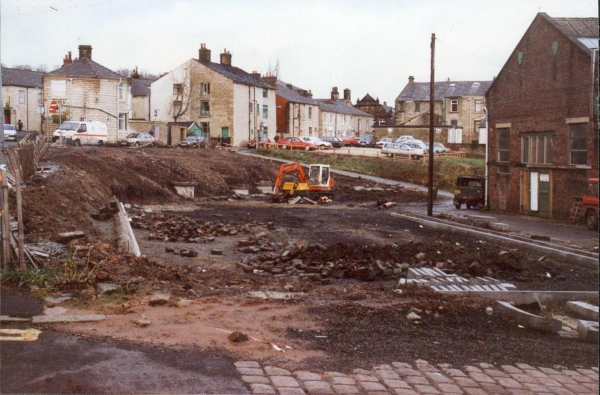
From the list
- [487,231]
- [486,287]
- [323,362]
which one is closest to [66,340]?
[323,362]

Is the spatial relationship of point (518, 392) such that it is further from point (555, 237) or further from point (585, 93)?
point (585, 93)

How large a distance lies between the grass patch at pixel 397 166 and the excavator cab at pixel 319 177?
579 inches

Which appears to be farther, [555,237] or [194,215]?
[194,215]

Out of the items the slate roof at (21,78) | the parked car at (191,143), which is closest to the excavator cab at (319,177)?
the parked car at (191,143)

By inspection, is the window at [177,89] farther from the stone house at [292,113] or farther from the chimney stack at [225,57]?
the stone house at [292,113]

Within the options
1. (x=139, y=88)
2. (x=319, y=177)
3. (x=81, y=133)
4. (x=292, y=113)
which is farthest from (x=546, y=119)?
(x=139, y=88)

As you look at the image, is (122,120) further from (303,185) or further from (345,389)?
(345,389)

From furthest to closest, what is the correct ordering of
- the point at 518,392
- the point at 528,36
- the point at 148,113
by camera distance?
the point at 148,113
the point at 528,36
the point at 518,392

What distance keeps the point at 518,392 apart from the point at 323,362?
2.17m

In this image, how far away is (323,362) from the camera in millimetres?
7832

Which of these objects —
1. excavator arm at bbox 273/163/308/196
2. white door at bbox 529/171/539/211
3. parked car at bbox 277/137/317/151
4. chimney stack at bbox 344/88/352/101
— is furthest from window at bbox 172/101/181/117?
chimney stack at bbox 344/88/352/101

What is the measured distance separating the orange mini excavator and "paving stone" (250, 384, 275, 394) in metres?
31.7

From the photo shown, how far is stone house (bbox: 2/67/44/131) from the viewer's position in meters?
74.1

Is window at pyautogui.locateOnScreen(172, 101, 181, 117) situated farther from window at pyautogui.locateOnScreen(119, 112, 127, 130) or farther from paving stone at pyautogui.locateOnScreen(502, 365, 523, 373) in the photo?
paving stone at pyautogui.locateOnScreen(502, 365, 523, 373)
